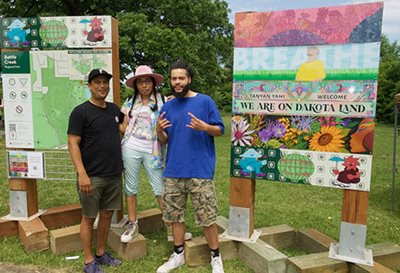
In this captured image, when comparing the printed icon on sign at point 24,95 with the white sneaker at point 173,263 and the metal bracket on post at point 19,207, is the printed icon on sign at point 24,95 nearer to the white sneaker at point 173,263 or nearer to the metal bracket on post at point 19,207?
the metal bracket on post at point 19,207

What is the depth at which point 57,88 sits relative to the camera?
381cm

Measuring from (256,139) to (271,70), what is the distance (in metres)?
0.63

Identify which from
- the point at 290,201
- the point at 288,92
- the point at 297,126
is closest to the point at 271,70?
→ the point at 288,92

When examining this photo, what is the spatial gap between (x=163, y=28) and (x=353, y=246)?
11668mm

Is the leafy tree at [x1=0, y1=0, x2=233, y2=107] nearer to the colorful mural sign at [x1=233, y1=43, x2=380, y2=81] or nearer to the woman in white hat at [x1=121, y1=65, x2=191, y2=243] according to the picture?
the woman in white hat at [x1=121, y1=65, x2=191, y2=243]

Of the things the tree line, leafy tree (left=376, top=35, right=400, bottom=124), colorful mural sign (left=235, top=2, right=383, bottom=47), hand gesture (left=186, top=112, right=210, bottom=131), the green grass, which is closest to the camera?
colorful mural sign (left=235, top=2, right=383, bottom=47)

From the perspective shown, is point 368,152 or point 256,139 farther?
point 256,139

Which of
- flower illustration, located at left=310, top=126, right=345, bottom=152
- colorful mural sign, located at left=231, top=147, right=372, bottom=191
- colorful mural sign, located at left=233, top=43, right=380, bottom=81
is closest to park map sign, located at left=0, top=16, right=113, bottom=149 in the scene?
colorful mural sign, located at left=233, top=43, right=380, bottom=81

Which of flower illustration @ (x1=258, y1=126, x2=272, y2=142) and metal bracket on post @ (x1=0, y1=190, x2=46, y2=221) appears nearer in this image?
flower illustration @ (x1=258, y1=126, x2=272, y2=142)

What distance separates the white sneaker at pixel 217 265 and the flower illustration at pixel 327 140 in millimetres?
1286

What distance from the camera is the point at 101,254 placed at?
3381mm

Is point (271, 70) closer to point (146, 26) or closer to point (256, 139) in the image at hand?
point (256, 139)

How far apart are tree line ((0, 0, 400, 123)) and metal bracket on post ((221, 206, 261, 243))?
8.99 m

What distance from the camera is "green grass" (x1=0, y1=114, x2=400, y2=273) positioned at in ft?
11.3
